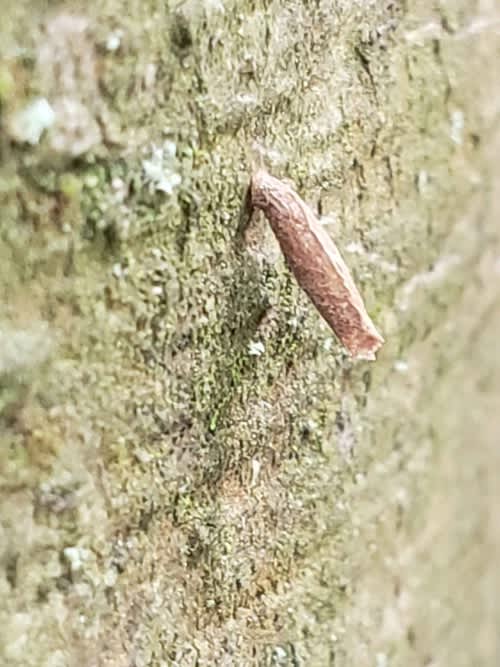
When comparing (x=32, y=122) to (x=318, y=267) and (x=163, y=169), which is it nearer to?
(x=163, y=169)

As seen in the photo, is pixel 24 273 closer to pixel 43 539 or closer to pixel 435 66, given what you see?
pixel 43 539

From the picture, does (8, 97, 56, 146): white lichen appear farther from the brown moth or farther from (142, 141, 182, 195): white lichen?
the brown moth

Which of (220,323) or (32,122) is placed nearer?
(32,122)

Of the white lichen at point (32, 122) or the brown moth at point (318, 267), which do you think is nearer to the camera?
the white lichen at point (32, 122)

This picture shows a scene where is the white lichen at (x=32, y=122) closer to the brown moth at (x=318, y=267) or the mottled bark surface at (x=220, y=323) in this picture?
the mottled bark surface at (x=220, y=323)

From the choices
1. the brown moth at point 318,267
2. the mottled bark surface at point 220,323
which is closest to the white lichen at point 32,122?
the mottled bark surface at point 220,323

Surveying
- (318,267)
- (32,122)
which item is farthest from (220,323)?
(32,122)
